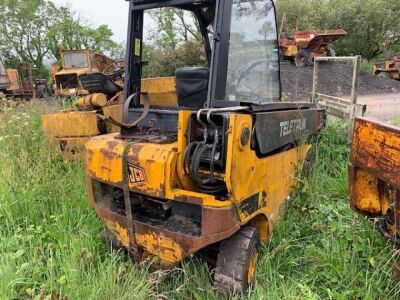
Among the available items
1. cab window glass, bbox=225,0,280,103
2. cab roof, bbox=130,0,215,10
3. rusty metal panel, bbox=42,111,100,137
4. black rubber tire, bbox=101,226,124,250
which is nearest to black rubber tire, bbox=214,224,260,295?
black rubber tire, bbox=101,226,124,250

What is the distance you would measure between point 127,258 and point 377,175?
1.88 meters

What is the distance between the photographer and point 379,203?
8.57 ft

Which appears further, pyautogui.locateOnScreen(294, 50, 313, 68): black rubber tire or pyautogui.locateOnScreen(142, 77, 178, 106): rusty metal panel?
pyautogui.locateOnScreen(294, 50, 313, 68): black rubber tire

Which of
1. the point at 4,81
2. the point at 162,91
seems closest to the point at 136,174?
the point at 162,91

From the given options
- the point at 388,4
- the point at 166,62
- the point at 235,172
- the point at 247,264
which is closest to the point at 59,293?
the point at 247,264

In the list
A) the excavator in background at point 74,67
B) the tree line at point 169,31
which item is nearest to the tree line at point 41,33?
the tree line at point 169,31

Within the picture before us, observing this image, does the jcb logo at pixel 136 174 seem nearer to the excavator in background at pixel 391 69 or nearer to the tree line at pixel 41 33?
the excavator in background at pixel 391 69

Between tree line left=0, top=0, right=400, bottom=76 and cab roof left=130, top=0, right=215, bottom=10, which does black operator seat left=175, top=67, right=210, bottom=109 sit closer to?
cab roof left=130, top=0, right=215, bottom=10

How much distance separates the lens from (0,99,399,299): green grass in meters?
2.39

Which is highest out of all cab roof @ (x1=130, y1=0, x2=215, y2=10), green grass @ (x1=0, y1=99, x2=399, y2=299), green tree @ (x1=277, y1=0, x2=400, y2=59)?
green tree @ (x1=277, y1=0, x2=400, y2=59)

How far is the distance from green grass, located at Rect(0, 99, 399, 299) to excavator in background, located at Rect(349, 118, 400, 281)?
0.83ft

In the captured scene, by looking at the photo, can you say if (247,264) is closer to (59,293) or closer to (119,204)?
(119,204)

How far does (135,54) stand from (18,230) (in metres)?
1.75

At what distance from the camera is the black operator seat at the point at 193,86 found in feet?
9.74
